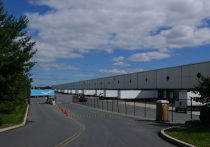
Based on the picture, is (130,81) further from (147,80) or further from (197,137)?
(197,137)

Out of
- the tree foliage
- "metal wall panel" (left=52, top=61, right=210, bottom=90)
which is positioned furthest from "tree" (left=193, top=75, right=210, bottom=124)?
"metal wall panel" (left=52, top=61, right=210, bottom=90)

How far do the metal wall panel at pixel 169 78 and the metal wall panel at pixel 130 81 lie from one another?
17.0 m

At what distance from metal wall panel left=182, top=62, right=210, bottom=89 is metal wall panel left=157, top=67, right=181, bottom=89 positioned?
9.00 feet

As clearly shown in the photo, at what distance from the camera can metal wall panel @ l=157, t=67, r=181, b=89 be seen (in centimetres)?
8146

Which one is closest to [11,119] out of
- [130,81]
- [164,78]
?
[164,78]

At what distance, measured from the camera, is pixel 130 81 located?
113750 millimetres

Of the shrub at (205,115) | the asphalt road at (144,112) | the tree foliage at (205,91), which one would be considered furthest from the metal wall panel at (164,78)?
the shrub at (205,115)

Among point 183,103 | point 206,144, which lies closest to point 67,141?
point 206,144

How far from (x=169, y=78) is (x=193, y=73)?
469 inches

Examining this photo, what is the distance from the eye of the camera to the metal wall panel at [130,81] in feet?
358

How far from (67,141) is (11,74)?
1241cm

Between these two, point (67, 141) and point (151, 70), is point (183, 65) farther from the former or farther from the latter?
point (67, 141)

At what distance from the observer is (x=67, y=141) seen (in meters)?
18.8

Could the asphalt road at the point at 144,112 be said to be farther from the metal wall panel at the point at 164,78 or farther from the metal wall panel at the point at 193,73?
the metal wall panel at the point at 193,73
